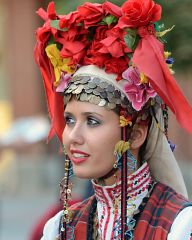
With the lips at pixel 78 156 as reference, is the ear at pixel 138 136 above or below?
above

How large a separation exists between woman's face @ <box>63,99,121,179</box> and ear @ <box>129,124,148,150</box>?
0.09 meters

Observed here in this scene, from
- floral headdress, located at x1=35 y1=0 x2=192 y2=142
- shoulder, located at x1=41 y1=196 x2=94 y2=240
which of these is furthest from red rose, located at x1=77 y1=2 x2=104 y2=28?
shoulder, located at x1=41 y1=196 x2=94 y2=240

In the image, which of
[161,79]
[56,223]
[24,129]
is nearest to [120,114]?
[161,79]

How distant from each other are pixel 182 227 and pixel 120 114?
1.78ft

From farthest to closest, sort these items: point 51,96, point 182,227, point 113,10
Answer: point 51,96 → point 113,10 → point 182,227

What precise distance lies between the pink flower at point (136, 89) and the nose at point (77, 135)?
245 millimetres

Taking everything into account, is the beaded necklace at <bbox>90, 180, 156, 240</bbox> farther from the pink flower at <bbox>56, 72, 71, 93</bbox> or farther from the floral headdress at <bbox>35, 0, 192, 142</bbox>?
the pink flower at <bbox>56, 72, 71, 93</bbox>

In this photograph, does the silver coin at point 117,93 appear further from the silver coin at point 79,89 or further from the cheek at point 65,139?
the cheek at point 65,139

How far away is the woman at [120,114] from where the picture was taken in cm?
354

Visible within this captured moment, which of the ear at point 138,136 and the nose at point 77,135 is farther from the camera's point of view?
the ear at point 138,136

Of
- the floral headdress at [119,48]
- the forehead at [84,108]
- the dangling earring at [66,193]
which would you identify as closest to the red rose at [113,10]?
the floral headdress at [119,48]

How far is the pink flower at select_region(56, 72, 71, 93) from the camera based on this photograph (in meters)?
3.76

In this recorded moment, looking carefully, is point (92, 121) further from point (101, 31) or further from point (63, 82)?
point (101, 31)

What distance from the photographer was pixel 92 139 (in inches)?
141
